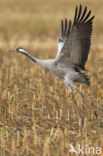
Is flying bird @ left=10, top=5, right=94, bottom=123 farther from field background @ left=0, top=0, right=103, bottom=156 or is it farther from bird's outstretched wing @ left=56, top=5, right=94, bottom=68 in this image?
field background @ left=0, top=0, right=103, bottom=156

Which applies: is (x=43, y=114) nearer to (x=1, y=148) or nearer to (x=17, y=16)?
(x=1, y=148)

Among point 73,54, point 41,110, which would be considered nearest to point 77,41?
point 73,54

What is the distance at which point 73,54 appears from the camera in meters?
7.05

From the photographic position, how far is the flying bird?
6707 mm

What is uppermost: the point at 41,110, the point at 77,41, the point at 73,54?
the point at 77,41

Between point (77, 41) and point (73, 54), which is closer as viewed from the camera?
point (77, 41)

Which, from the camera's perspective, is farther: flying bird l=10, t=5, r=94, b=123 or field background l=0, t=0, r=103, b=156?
flying bird l=10, t=5, r=94, b=123

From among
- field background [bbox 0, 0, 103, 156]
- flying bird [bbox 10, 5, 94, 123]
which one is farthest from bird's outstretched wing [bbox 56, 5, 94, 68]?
field background [bbox 0, 0, 103, 156]

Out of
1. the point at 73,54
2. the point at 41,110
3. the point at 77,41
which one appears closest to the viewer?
the point at 77,41

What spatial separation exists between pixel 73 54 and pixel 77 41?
31cm

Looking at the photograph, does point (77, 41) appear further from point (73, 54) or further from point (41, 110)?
point (41, 110)

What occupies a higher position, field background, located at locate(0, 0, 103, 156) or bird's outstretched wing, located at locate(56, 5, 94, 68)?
bird's outstretched wing, located at locate(56, 5, 94, 68)

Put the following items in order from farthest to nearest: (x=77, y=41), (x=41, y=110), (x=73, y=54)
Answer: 1. (x=41, y=110)
2. (x=73, y=54)
3. (x=77, y=41)

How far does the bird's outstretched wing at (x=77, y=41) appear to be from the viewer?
6.69 meters
